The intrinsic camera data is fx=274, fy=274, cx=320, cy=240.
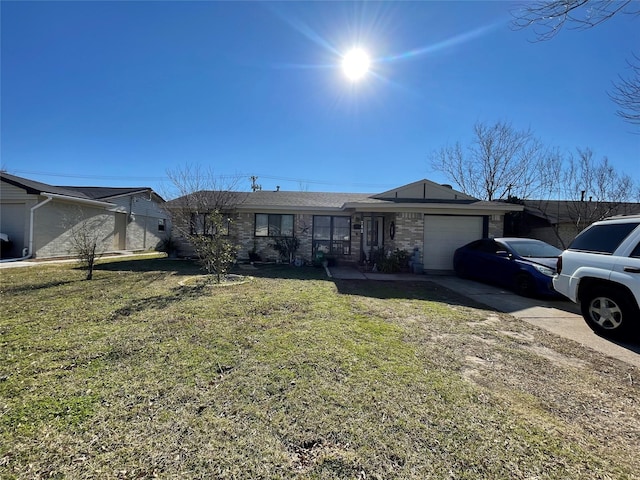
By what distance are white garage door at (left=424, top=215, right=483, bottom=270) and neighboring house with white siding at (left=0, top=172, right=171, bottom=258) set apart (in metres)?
12.6

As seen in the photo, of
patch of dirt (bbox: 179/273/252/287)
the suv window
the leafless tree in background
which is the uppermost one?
the leafless tree in background

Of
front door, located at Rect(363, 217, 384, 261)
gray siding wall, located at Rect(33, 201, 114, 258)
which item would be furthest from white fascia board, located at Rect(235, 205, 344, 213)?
gray siding wall, located at Rect(33, 201, 114, 258)

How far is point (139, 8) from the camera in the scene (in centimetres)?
699

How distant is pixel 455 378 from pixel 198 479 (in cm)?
240

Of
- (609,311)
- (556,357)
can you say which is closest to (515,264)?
(609,311)

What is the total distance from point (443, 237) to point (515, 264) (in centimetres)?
370

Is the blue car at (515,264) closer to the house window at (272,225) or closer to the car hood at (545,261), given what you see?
the car hood at (545,261)

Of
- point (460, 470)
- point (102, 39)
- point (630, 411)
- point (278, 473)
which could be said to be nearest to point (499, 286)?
point (630, 411)

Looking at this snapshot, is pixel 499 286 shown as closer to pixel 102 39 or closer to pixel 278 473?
pixel 278 473

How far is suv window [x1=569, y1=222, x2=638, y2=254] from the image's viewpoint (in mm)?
4195

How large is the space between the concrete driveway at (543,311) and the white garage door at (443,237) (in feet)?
5.00

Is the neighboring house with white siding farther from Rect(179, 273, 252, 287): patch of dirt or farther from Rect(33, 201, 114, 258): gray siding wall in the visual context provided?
Rect(179, 273, 252, 287): patch of dirt

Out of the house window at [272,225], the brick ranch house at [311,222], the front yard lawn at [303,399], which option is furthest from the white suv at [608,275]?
the house window at [272,225]

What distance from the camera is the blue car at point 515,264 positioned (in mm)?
6707
